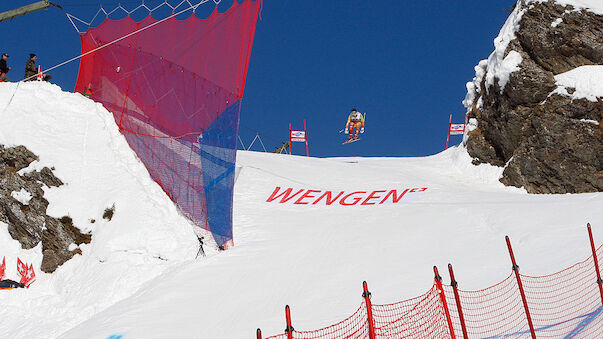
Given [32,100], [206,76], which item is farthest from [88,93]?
[206,76]

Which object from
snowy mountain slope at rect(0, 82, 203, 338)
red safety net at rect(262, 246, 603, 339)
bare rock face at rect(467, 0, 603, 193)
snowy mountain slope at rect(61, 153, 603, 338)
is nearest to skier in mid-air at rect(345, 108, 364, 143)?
bare rock face at rect(467, 0, 603, 193)

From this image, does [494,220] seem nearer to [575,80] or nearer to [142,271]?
[142,271]

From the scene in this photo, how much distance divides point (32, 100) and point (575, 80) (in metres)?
18.0

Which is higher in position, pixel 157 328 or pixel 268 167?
pixel 268 167

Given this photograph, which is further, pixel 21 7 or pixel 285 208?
pixel 285 208

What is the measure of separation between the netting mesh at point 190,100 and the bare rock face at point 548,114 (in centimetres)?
1307

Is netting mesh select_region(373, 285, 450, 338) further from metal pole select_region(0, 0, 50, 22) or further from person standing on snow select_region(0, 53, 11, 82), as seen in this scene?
person standing on snow select_region(0, 53, 11, 82)

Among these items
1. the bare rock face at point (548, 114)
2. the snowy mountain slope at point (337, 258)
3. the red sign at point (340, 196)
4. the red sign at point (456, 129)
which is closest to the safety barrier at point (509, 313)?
the snowy mountain slope at point (337, 258)

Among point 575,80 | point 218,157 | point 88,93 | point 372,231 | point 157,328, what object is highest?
point 88,93

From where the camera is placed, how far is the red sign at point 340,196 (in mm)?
17172

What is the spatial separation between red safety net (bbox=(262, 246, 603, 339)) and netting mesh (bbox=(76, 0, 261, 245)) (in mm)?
5605

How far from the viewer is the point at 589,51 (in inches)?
835

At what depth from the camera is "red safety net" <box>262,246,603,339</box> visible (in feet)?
23.0

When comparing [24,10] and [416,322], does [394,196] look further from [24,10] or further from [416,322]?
[24,10]
